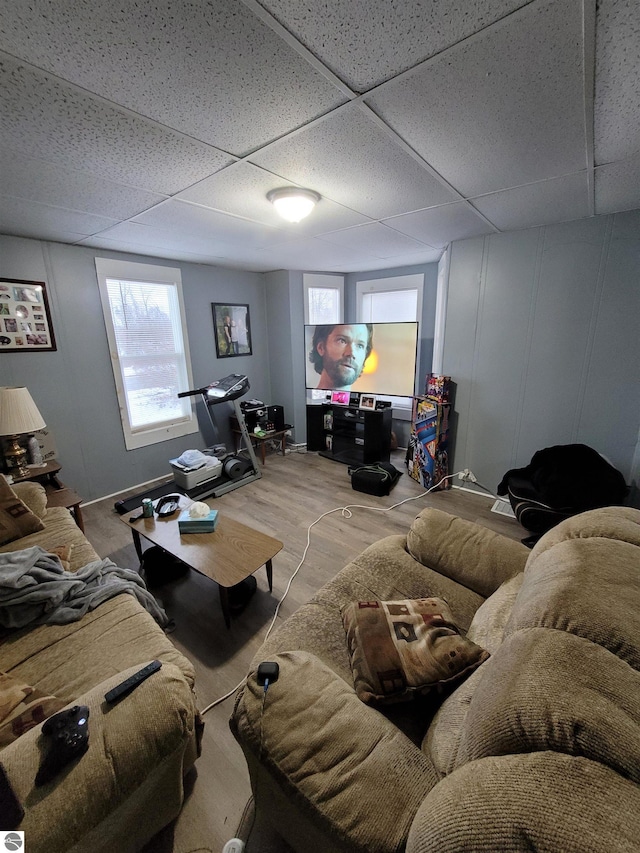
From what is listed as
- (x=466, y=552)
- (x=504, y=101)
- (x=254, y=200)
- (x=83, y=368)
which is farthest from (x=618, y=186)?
(x=83, y=368)

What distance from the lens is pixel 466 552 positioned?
1517 millimetres

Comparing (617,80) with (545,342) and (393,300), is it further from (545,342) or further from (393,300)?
(393,300)

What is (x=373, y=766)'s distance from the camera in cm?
78

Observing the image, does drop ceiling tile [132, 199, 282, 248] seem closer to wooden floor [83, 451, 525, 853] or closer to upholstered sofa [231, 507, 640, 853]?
wooden floor [83, 451, 525, 853]

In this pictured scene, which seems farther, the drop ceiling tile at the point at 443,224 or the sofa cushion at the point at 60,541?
the drop ceiling tile at the point at 443,224

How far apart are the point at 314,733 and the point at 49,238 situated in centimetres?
361

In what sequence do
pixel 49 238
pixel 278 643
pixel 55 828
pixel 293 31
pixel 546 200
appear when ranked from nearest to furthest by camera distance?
pixel 55 828
pixel 293 31
pixel 278 643
pixel 546 200
pixel 49 238

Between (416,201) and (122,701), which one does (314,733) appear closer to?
(122,701)

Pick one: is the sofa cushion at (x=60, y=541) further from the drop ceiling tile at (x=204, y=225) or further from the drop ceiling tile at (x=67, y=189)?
the drop ceiling tile at (x=204, y=225)

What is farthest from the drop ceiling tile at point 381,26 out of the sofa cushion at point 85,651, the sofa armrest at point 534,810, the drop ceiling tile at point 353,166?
the sofa cushion at point 85,651

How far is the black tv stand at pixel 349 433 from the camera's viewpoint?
12.5 feet

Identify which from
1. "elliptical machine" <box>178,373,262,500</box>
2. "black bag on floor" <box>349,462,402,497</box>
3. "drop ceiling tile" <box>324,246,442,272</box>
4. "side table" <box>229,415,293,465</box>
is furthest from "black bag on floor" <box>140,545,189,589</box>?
"drop ceiling tile" <box>324,246,442,272</box>

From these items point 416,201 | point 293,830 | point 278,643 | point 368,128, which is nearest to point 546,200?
point 416,201

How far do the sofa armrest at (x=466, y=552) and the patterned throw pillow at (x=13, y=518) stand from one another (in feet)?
6.82
